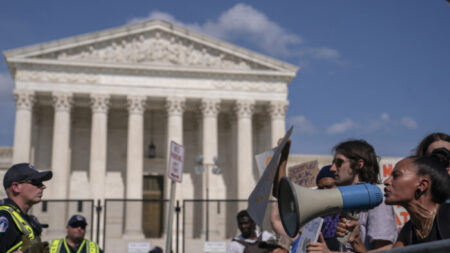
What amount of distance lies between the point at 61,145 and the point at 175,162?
28.6 meters

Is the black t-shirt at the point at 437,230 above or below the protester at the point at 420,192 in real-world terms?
below

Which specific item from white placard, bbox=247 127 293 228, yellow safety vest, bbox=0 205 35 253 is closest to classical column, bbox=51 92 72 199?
yellow safety vest, bbox=0 205 35 253

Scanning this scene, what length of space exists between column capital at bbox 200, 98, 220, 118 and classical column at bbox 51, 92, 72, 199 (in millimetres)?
9854

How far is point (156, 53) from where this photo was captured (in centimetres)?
4081

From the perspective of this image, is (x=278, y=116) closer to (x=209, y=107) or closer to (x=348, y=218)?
(x=209, y=107)

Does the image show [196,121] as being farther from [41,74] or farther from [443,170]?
[443,170]

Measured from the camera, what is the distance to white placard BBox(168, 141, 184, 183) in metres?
11.2

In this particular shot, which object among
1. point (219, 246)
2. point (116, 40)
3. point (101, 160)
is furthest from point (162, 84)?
point (219, 246)

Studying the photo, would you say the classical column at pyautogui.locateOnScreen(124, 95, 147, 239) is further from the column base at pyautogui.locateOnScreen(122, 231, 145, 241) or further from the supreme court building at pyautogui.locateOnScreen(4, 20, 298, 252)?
the column base at pyautogui.locateOnScreen(122, 231, 145, 241)

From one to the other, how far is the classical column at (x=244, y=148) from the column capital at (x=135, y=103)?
723cm

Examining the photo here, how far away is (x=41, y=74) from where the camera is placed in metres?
38.7

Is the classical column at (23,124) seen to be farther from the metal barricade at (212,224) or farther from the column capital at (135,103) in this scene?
the metal barricade at (212,224)

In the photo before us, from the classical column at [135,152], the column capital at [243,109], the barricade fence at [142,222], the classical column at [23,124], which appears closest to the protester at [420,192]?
the barricade fence at [142,222]

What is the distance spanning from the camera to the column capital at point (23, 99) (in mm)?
37750
